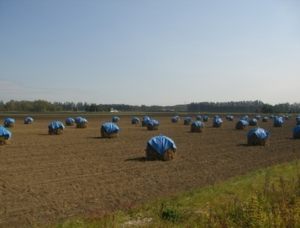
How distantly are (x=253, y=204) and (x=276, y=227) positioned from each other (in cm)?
90

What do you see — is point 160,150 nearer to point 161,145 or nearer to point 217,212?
point 161,145

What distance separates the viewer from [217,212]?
29.4ft

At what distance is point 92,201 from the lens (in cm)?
1273

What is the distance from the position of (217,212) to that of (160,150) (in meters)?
12.9

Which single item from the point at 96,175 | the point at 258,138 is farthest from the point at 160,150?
the point at 258,138

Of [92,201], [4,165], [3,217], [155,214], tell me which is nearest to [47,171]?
[4,165]

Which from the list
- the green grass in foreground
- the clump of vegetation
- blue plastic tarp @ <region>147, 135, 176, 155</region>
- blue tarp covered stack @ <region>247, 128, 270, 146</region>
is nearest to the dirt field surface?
blue plastic tarp @ <region>147, 135, 176, 155</region>

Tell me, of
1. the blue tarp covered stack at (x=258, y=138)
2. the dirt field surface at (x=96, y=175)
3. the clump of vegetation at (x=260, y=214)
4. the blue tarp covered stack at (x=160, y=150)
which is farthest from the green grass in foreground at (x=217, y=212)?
the blue tarp covered stack at (x=258, y=138)

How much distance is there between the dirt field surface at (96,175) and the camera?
12008 millimetres

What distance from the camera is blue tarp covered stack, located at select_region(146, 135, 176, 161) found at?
71.7 ft

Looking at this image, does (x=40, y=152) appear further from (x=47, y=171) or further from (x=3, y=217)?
(x=3, y=217)

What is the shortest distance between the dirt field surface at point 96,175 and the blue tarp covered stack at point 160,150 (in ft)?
1.92

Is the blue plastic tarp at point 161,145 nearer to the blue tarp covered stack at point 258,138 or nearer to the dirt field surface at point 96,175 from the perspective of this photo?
the dirt field surface at point 96,175

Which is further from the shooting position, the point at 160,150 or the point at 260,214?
the point at 160,150
